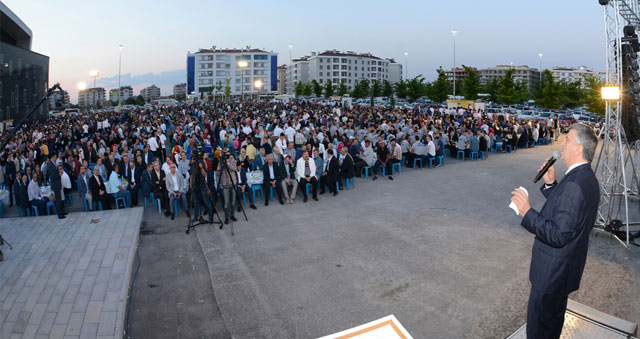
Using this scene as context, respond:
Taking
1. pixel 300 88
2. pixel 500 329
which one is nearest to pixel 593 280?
pixel 500 329

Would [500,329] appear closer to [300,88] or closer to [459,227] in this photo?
[459,227]

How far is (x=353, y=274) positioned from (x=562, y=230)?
3957 mm

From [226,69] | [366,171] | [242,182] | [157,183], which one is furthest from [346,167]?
[226,69]

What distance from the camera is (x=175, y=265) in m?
6.84

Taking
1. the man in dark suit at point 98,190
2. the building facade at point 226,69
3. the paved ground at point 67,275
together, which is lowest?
the paved ground at point 67,275

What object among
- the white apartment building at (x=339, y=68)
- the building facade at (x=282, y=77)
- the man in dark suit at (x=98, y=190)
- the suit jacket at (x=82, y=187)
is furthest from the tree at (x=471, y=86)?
the building facade at (x=282, y=77)

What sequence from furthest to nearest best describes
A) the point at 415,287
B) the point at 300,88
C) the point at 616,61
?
the point at 300,88, the point at 616,61, the point at 415,287

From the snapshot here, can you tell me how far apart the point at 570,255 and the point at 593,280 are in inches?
160

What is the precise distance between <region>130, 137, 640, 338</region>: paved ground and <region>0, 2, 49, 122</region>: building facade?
33766 mm

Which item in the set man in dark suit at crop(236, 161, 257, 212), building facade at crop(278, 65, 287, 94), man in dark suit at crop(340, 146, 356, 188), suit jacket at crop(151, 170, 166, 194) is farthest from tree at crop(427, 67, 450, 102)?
building facade at crop(278, 65, 287, 94)

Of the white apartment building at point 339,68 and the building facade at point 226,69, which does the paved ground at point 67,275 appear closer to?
the building facade at point 226,69

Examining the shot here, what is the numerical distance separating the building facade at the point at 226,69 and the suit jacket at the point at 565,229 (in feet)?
350

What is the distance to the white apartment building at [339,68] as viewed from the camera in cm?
11619

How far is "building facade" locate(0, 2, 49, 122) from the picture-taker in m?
34.1
